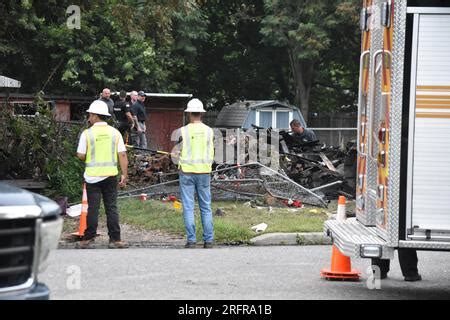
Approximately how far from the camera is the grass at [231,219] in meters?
14.9

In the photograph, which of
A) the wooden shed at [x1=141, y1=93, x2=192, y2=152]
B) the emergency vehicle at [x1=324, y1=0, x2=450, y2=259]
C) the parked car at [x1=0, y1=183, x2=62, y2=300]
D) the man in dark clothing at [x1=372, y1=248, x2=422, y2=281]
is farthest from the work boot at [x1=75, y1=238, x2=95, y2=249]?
the wooden shed at [x1=141, y1=93, x2=192, y2=152]

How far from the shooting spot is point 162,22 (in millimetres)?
19844

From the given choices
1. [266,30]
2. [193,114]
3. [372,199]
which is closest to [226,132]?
[193,114]

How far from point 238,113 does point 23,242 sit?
118 ft

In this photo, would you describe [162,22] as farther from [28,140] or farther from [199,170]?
[199,170]

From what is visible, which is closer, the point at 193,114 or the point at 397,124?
the point at 397,124

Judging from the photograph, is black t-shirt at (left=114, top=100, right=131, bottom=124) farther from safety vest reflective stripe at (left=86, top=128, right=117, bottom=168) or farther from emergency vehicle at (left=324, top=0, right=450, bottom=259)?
emergency vehicle at (left=324, top=0, right=450, bottom=259)

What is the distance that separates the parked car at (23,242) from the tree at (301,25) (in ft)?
122

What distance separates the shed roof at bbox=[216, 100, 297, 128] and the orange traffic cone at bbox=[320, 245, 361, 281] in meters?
29.0

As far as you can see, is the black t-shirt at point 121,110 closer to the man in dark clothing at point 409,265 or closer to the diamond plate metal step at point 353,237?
the diamond plate metal step at point 353,237

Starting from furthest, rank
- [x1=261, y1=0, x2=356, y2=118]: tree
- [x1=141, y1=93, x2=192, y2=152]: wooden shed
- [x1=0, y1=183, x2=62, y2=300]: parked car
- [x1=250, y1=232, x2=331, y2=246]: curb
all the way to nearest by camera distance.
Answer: [x1=261, y1=0, x2=356, y2=118]: tree → [x1=141, y1=93, x2=192, y2=152]: wooden shed → [x1=250, y1=232, x2=331, y2=246]: curb → [x1=0, y1=183, x2=62, y2=300]: parked car

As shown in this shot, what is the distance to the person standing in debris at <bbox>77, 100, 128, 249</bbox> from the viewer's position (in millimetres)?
13711
